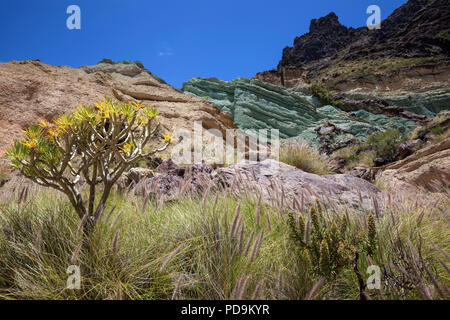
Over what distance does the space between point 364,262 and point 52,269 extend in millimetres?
2110

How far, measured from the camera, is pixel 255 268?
152 cm

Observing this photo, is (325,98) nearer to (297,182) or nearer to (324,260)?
(297,182)

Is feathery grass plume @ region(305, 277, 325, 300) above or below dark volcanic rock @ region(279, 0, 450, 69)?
below

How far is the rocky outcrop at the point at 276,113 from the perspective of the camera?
51.4 ft

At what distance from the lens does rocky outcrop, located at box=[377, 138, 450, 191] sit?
5.25 m

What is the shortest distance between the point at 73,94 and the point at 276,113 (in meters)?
12.6

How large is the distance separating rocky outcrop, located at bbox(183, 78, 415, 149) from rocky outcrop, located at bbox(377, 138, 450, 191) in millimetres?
8704

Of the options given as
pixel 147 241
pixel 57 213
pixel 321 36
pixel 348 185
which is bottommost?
pixel 147 241

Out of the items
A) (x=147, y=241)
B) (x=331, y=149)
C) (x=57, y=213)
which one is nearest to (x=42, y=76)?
(x=57, y=213)

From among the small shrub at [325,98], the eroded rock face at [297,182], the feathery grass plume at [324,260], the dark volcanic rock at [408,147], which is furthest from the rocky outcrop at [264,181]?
the small shrub at [325,98]

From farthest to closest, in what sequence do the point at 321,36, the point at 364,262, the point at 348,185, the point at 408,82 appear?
1. the point at 321,36
2. the point at 408,82
3. the point at 348,185
4. the point at 364,262

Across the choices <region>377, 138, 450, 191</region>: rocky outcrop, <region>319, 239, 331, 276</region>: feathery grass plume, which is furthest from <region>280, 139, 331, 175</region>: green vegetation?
<region>319, 239, 331, 276</region>: feathery grass plume

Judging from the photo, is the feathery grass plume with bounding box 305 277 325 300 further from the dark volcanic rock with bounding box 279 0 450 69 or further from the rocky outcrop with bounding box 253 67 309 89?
the dark volcanic rock with bounding box 279 0 450 69
